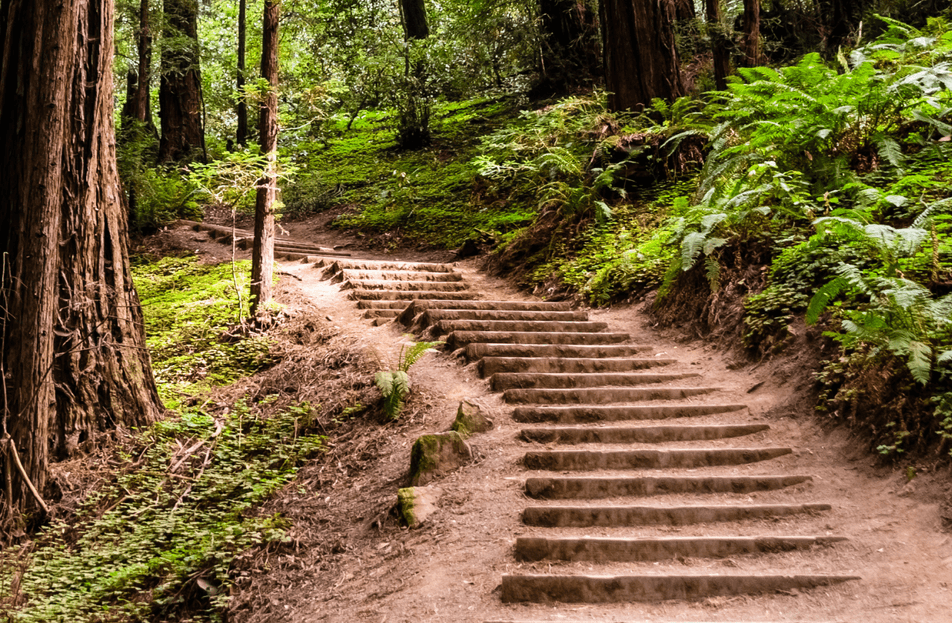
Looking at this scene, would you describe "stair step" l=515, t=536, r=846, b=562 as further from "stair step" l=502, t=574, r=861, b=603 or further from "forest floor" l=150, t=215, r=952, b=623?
"stair step" l=502, t=574, r=861, b=603

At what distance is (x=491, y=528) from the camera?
15.5ft

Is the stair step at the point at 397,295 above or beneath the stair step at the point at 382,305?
above

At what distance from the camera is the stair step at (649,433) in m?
5.59

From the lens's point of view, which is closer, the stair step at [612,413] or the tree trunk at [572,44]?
the stair step at [612,413]

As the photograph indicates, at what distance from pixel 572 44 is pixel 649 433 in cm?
1326

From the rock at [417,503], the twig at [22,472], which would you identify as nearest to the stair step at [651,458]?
the rock at [417,503]

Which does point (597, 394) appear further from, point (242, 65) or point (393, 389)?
point (242, 65)

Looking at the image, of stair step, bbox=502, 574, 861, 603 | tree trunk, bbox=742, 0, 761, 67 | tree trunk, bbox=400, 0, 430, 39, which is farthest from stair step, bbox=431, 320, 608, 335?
tree trunk, bbox=400, 0, 430, 39

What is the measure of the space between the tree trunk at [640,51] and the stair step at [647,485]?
8036mm

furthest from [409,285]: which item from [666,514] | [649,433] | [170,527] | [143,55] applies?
[143,55]

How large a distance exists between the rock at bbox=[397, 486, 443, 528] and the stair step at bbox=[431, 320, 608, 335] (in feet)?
9.55

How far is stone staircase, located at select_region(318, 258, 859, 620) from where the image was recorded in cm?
409

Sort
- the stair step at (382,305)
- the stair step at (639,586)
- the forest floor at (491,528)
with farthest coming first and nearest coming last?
1. the stair step at (382,305)
2. the stair step at (639,586)
3. the forest floor at (491,528)

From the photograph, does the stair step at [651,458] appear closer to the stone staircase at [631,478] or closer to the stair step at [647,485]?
the stone staircase at [631,478]
